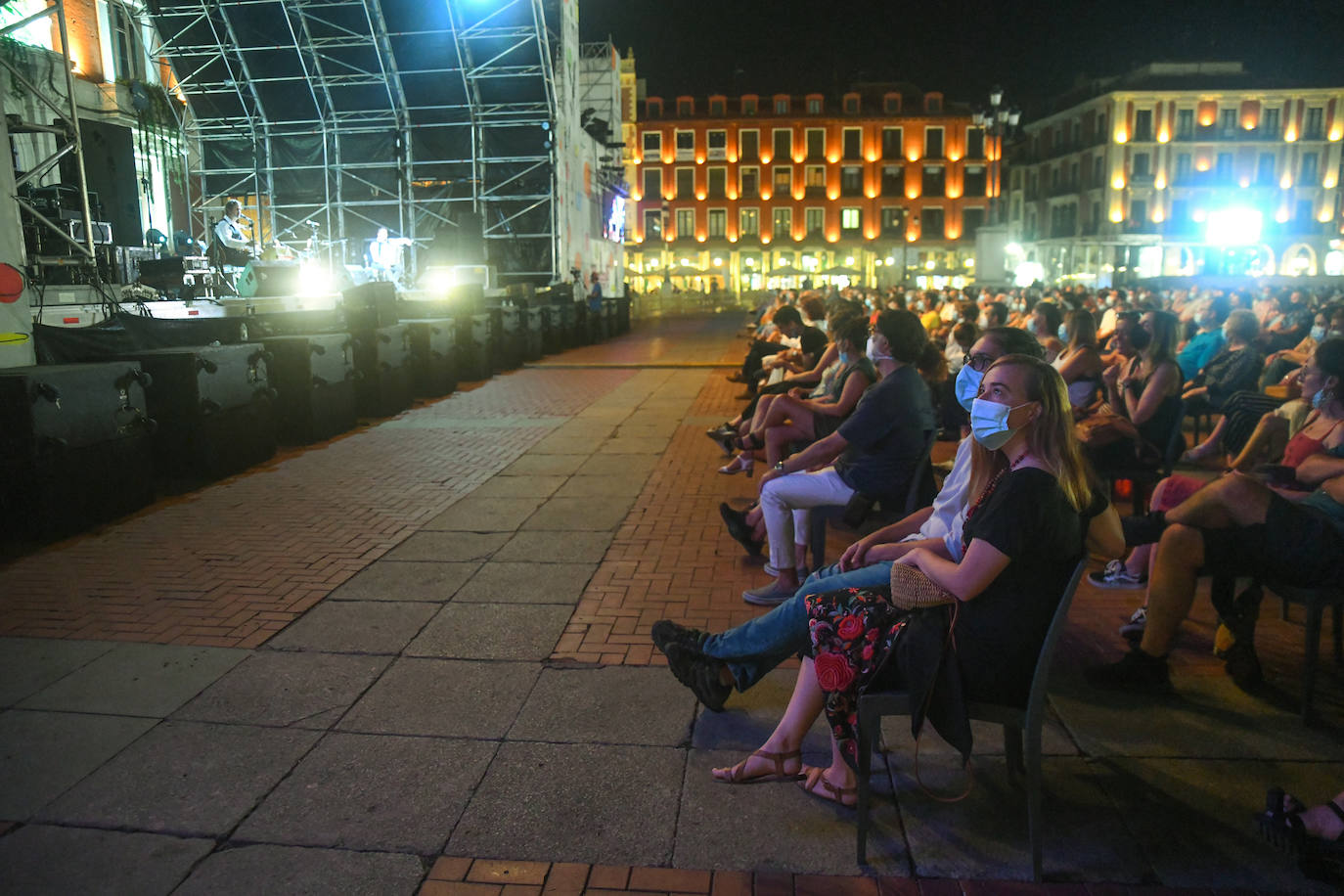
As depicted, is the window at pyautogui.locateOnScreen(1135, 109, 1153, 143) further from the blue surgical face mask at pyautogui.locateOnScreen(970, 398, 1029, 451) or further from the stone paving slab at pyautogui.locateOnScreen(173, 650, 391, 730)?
the stone paving slab at pyautogui.locateOnScreen(173, 650, 391, 730)

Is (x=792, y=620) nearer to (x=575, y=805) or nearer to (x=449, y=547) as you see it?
(x=575, y=805)

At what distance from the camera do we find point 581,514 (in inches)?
257

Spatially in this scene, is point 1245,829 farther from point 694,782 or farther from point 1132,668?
point 694,782

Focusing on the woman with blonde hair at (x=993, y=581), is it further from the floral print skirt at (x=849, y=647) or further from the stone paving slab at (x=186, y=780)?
the stone paving slab at (x=186, y=780)

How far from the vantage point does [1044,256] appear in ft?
211

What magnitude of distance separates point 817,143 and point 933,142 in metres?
8.12

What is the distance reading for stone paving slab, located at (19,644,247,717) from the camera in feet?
11.8

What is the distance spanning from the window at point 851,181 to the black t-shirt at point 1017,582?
2674 inches

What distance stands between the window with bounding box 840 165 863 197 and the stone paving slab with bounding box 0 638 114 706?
67297 millimetres

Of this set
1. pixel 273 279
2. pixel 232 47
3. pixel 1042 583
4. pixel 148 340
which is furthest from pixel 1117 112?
pixel 1042 583

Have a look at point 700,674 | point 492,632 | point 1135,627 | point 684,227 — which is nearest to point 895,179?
point 684,227

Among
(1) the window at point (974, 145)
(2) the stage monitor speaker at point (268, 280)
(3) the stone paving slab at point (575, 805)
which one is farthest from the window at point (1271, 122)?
(3) the stone paving slab at point (575, 805)

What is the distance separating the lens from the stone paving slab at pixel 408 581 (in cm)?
483

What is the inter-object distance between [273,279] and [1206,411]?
43.7ft
